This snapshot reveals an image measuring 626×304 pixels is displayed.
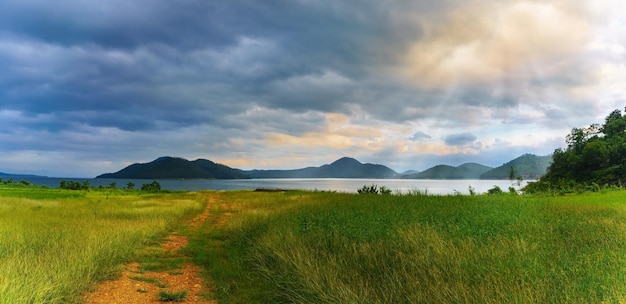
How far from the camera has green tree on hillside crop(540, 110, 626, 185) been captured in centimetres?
5047

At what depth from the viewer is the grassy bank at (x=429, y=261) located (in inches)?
230

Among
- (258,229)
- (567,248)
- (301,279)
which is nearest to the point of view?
(301,279)

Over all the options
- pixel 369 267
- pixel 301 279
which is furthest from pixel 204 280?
pixel 369 267

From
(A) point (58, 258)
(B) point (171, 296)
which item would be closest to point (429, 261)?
(B) point (171, 296)

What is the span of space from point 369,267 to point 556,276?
3646 millimetres

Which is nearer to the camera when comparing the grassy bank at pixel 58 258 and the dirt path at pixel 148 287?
the grassy bank at pixel 58 258

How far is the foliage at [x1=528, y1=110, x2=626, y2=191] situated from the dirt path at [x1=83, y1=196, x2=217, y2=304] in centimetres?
5019

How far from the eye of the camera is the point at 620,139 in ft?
176

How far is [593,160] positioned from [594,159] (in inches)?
9.1

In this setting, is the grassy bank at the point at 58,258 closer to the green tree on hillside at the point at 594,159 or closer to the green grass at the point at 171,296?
the green grass at the point at 171,296

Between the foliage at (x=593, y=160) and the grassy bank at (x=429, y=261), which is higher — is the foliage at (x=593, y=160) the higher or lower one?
the higher one

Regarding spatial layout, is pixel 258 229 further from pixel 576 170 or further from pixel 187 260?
pixel 576 170

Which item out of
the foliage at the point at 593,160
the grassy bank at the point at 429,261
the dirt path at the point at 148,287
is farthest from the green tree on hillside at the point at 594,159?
the dirt path at the point at 148,287

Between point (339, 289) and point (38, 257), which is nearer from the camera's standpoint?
point (339, 289)
